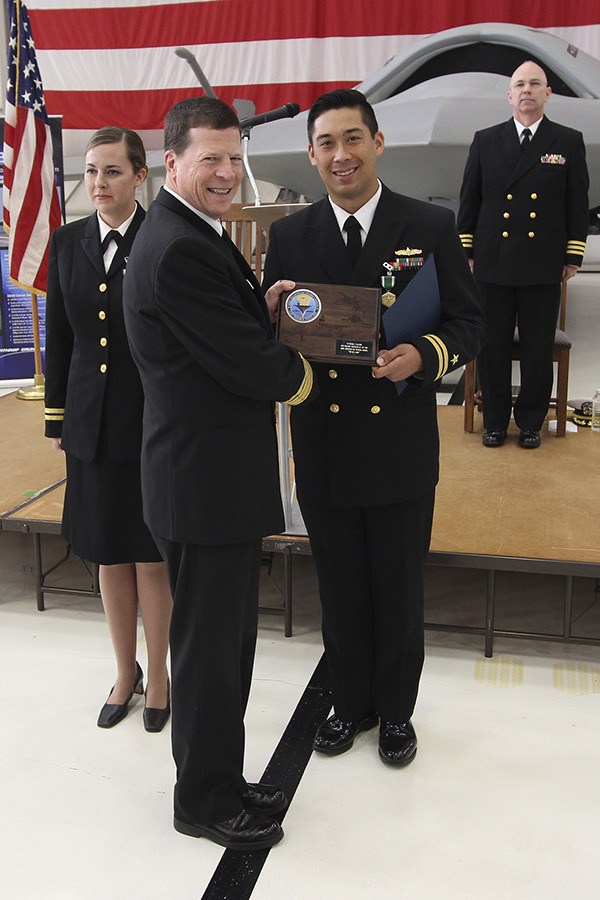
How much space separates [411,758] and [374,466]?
2.30 feet

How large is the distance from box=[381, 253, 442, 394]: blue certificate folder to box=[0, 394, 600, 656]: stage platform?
3.11 ft

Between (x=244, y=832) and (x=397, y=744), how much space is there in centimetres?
45

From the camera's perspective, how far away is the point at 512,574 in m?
3.13

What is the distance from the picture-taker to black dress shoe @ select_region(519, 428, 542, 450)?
146 inches

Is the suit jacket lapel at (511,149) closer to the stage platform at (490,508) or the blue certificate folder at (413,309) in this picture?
the stage platform at (490,508)

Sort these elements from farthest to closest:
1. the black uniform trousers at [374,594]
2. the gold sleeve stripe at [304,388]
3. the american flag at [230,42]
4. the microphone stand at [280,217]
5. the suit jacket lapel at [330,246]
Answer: the american flag at [230,42] < the microphone stand at [280,217] < the black uniform trousers at [374,594] < the suit jacket lapel at [330,246] < the gold sleeve stripe at [304,388]

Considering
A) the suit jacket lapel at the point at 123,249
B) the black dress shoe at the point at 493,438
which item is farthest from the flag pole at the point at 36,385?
the suit jacket lapel at the point at 123,249

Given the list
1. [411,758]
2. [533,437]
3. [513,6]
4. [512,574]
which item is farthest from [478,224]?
[513,6]

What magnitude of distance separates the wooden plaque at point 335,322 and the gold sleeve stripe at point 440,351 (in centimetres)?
13

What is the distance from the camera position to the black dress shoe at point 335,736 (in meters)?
2.07

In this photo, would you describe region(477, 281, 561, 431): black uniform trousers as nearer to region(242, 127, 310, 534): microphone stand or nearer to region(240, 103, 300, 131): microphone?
region(240, 103, 300, 131): microphone

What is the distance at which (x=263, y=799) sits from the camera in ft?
6.03

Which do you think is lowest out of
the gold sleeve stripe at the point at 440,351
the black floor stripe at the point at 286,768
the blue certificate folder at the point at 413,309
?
the black floor stripe at the point at 286,768

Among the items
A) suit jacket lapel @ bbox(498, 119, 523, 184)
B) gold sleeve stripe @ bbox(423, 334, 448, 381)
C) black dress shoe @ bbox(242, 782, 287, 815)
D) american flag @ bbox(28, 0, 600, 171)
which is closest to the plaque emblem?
gold sleeve stripe @ bbox(423, 334, 448, 381)
